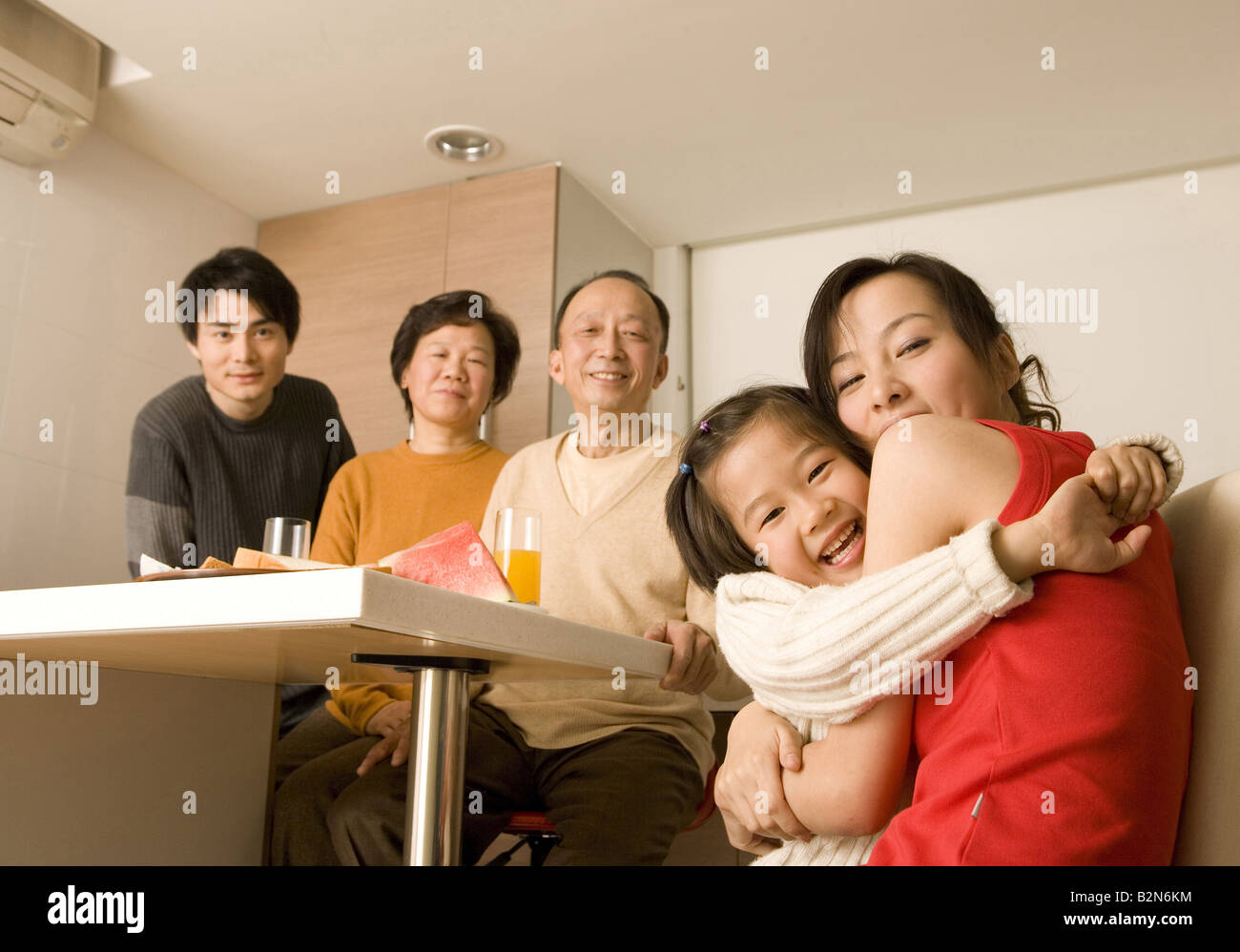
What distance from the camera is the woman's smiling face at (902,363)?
0.91 m

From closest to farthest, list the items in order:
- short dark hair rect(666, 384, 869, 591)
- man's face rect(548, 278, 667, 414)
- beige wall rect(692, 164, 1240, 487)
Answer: short dark hair rect(666, 384, 869, 591), man's face rect(548, 278, 667, 414), beige wall rect(692, 164, 1240, 487)

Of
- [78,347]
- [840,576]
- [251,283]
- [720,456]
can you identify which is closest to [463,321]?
[251,283]

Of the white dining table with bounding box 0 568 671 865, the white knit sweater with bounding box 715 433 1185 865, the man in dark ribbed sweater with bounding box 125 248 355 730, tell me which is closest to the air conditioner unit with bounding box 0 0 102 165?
the man in dark ribbed sweater with bounding box 125 248 355 730

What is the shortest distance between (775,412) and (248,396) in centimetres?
161

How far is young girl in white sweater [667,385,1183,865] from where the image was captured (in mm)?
687

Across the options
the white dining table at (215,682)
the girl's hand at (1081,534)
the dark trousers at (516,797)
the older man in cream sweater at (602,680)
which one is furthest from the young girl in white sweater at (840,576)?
the dark trousers at (516,797)

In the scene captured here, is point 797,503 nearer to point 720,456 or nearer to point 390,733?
point 720,456

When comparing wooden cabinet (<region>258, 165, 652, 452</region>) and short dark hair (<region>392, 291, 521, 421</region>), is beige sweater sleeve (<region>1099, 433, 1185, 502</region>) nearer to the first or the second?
short dark hair (<region>392, 291, 521, 421</region>)

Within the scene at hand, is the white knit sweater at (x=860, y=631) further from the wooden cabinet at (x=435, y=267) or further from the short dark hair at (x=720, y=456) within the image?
the wooden cabinet at (x=435, y=267)

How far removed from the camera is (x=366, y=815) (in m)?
1.55

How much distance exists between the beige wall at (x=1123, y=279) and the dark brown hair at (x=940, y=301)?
68.4 inches

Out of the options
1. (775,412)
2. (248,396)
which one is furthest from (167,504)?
(775,412)

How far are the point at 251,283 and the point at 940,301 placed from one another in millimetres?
1787

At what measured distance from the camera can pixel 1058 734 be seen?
661 millimetres
